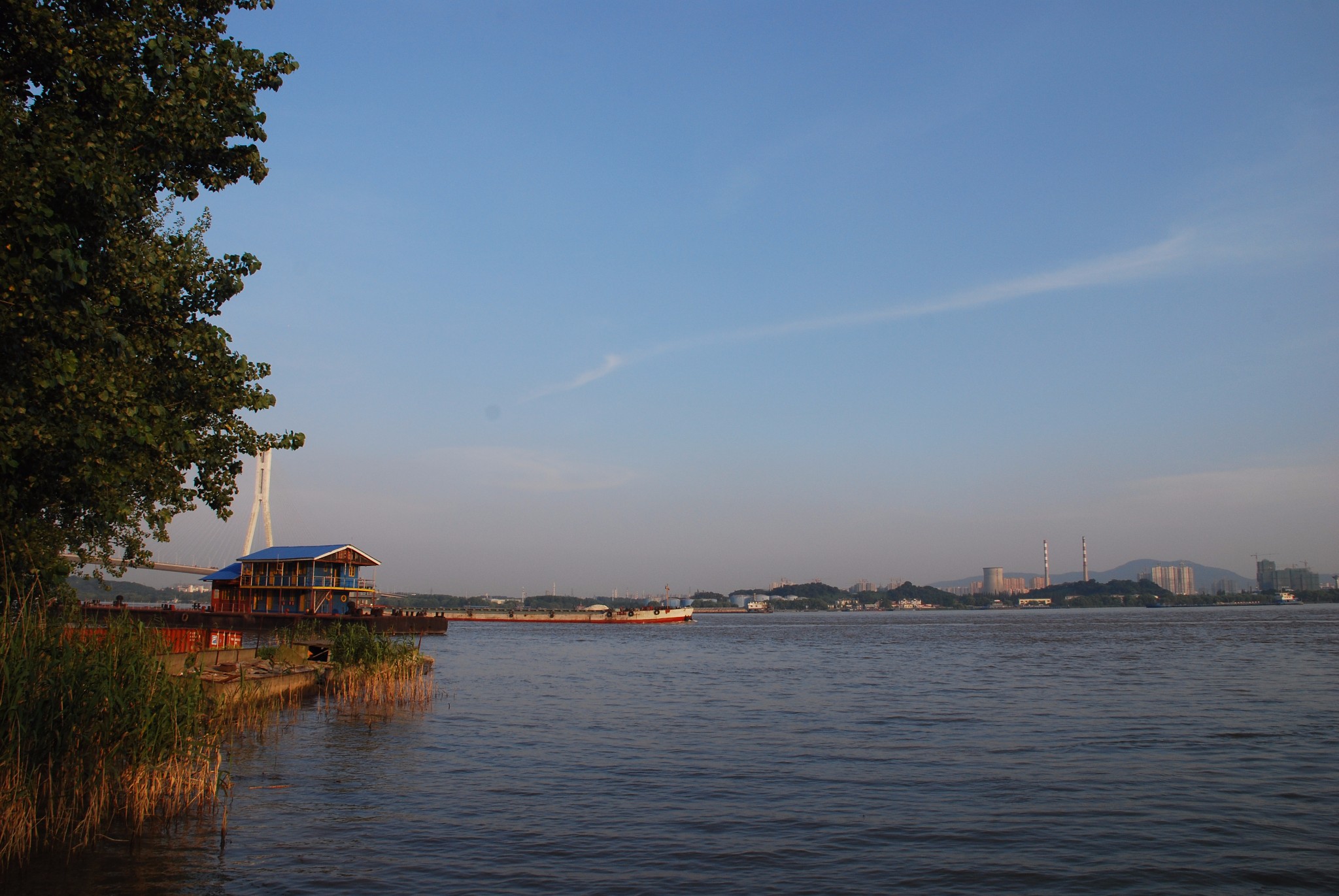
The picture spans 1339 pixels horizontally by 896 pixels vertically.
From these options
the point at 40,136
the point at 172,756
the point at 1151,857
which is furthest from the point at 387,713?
the point at 1151,857

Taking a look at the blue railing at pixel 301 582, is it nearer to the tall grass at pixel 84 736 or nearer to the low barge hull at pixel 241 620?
the low barge hull at pixel 241 620

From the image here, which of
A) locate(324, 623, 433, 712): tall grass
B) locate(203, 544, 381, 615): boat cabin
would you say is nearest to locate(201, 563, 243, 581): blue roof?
locate(203, 544, 381, 615): boat cabin

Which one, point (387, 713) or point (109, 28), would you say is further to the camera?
point (387, 713)

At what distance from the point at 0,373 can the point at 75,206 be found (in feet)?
9.00

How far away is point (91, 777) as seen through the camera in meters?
12.0

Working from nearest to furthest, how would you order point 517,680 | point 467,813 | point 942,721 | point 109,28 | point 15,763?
point 15,763, point 109,28, point 467,813, point 942,721, point 517,680

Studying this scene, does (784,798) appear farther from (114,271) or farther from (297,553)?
(297,553)

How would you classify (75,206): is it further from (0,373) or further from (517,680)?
(517,680)

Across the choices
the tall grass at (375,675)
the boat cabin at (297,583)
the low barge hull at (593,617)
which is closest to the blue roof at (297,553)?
the boat cabin at (297,583)

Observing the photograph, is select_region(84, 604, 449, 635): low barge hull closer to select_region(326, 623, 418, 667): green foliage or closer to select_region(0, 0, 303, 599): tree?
select_region(326, 623, 418, 667): green foliage

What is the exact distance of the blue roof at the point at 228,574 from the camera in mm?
80438

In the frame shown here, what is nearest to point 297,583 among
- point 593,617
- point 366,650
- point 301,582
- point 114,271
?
point 301,582

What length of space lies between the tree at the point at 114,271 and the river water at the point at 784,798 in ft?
19.0

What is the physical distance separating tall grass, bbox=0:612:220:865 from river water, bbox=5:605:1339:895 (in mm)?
645
